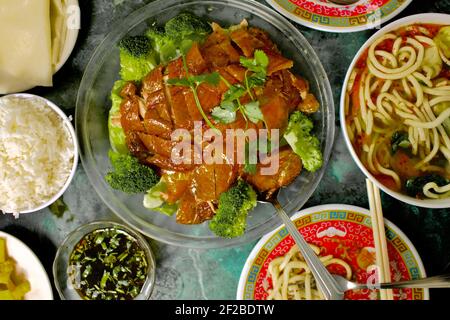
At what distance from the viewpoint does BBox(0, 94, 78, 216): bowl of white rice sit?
277 centimetres

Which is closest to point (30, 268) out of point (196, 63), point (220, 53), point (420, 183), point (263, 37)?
point (196, 63)

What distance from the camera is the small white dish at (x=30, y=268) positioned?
9.77ft

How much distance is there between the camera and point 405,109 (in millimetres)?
2756

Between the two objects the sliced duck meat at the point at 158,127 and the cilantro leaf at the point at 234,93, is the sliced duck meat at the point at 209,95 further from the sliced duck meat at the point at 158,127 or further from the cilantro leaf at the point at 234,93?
the sliced duck meat at the point at 158,127

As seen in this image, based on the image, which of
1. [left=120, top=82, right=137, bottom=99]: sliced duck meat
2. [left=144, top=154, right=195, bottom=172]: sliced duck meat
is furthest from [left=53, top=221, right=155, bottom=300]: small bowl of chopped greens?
[left=120, top=82, right=137, bottom=99]: sliced duck meat

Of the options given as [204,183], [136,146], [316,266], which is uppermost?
[136,146]

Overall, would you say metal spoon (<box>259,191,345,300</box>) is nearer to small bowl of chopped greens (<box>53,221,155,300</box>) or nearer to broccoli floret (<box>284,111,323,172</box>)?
broccoli floret (<box>284,111,323,172</box>)

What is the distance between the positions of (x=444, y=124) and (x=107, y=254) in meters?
2.13

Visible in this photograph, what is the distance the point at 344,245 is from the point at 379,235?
0.23m

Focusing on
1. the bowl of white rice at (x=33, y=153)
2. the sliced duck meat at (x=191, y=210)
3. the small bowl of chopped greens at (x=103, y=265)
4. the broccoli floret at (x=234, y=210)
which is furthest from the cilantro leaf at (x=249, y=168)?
the bowl of white rice at (x=33, y=153)

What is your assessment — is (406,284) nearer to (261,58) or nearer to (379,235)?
(379,235)

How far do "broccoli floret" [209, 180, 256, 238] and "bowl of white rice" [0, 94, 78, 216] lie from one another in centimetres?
92

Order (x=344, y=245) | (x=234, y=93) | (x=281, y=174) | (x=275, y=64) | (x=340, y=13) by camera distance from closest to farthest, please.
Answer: (x=234, y=93)
(x=275, y=64)
(x=281, y=174)
(x=340, y=13)
(x=344, y=245)

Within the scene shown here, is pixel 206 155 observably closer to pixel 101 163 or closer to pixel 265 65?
pixel 265 65
